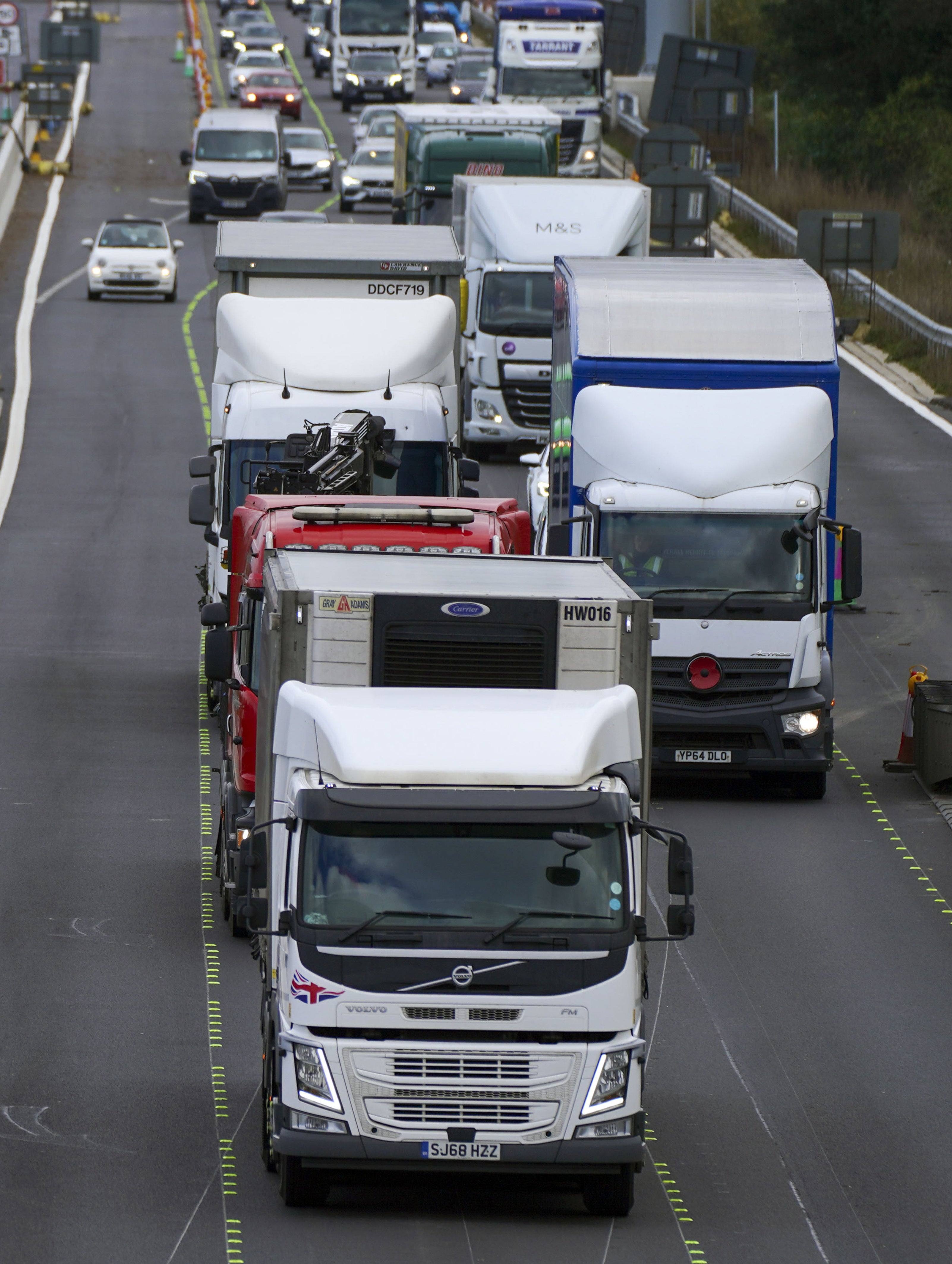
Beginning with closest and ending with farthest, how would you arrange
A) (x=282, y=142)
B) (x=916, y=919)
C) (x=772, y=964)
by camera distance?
(x=772, y=964) < (x=916, y=919) < (x=282, y=142)

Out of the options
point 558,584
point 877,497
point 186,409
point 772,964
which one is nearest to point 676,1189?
point 558,584

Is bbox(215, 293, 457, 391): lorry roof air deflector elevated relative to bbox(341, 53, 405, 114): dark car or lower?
elevated

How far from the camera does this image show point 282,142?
200 feet

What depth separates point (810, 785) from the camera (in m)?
22.3

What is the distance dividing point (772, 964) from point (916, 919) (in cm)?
175

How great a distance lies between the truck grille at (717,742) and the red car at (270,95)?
2420 inches

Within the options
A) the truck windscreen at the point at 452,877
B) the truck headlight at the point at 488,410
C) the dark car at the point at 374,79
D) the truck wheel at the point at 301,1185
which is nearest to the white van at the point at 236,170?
the dark car at the point at 374,79

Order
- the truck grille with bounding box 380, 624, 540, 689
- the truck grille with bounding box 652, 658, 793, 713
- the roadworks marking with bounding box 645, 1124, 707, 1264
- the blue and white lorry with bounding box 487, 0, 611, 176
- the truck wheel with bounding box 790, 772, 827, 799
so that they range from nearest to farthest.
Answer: the roadworks marking with bounding box 645, 1124, 707, 1264, the truck grille with bounding box 380, 624, 540, 689, the truck grille with bounding box 652, 658, 793, 713, the truck wheel with bounding box 790, 772, 827, 799, the blue and white lorry with bounding box 487, 0, 611, 176

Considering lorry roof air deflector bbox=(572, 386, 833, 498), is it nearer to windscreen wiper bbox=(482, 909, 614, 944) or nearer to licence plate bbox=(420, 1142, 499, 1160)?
windscreen wiper bbox=(482, 909, 614, 944)

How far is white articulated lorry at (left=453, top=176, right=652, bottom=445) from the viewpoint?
3522 cm

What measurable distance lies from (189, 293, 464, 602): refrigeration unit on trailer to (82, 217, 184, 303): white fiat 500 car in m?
25.6

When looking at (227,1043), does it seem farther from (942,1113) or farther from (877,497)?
(877,497)

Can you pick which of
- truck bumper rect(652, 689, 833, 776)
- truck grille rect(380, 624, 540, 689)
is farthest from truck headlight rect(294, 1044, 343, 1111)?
truck bumper rect(652, 689, 833, 776)

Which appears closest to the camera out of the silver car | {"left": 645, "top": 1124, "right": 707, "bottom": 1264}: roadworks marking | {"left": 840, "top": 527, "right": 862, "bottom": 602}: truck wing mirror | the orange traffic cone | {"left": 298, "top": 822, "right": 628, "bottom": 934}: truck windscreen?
{"left": 298, "top": 822, "right": 628, "bottom": 934}: truck windscreen
